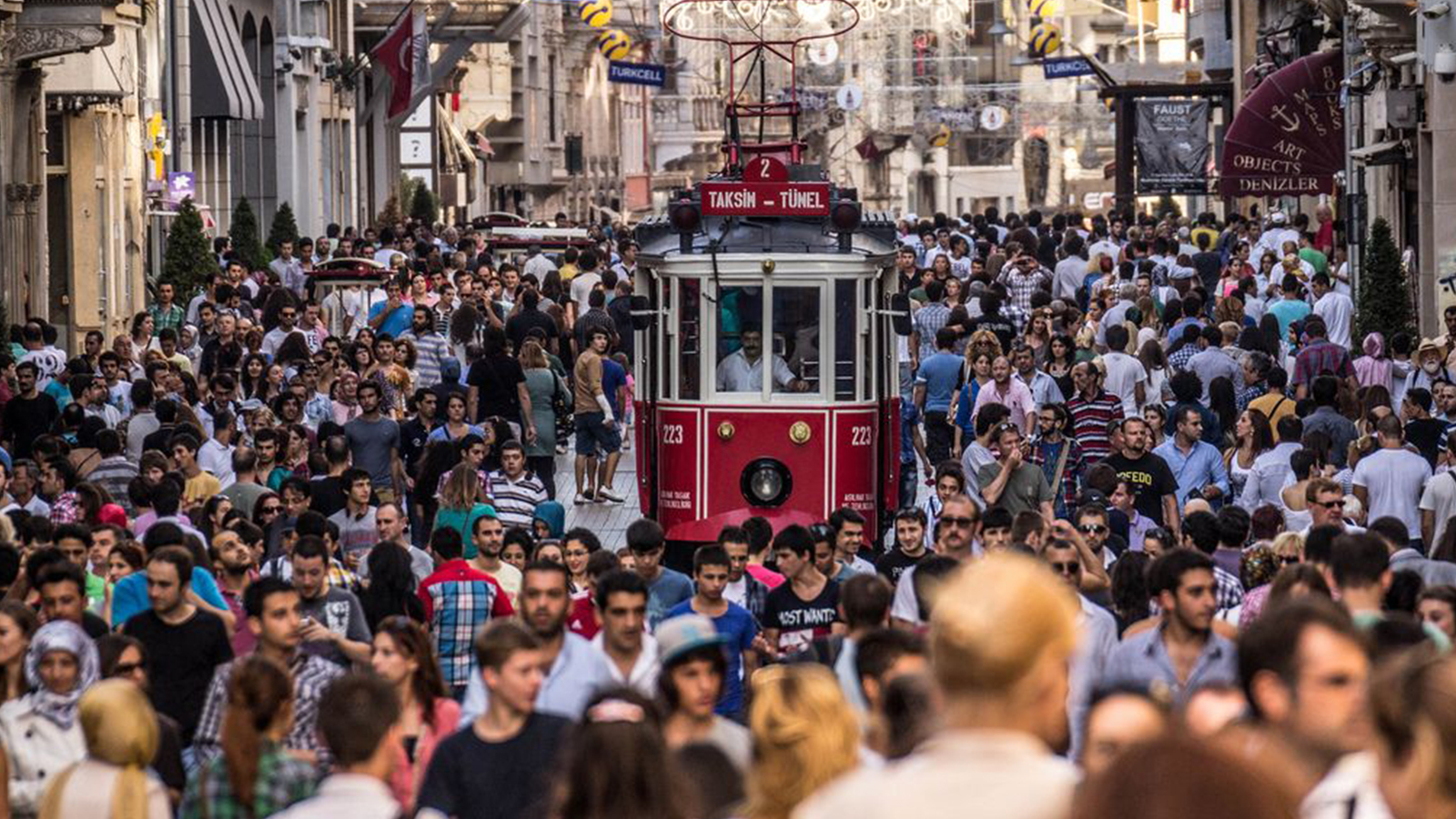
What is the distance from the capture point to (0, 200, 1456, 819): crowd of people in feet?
18.8

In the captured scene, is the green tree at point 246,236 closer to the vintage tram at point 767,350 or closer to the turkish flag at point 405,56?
the turkish flag at point 405,56

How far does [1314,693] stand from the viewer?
6.88m

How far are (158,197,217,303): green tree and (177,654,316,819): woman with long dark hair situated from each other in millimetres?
26446

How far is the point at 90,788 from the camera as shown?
8297mm

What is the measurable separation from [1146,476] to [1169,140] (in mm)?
40273

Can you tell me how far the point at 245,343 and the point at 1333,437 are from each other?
33.2 ft

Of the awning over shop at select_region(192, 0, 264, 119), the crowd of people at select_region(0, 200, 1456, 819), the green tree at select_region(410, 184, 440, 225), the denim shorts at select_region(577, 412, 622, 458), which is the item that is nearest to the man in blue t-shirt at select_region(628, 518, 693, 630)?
the crowd of people at select_region(0, 200, 1456, 819)

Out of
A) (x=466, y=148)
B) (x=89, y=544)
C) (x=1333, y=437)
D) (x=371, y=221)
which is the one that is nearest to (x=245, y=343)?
(x=1333, y=437)

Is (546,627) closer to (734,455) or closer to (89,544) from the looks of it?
(89,544)

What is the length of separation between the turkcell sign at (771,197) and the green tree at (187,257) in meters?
16.3

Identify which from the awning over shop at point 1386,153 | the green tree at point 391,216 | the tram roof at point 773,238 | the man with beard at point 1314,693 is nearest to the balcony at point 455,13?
the green tree at point 391,216

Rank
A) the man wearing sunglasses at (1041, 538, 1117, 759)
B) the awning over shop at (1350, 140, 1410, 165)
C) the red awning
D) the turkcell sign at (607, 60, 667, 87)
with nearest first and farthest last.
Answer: the man wearing sunglasses at (1041, 538, 1117, 759)
the awning over shop at (1350, 140, 1410, 165)
the red awning
the turkcell sign at (607, 60, 667, 87)

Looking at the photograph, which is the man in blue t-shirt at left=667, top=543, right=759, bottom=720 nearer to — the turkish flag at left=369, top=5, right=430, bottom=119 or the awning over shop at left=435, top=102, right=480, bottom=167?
the turkish flag at left=369, top=5, right=430, bottom=119

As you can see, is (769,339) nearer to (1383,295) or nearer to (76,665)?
(76,665)
